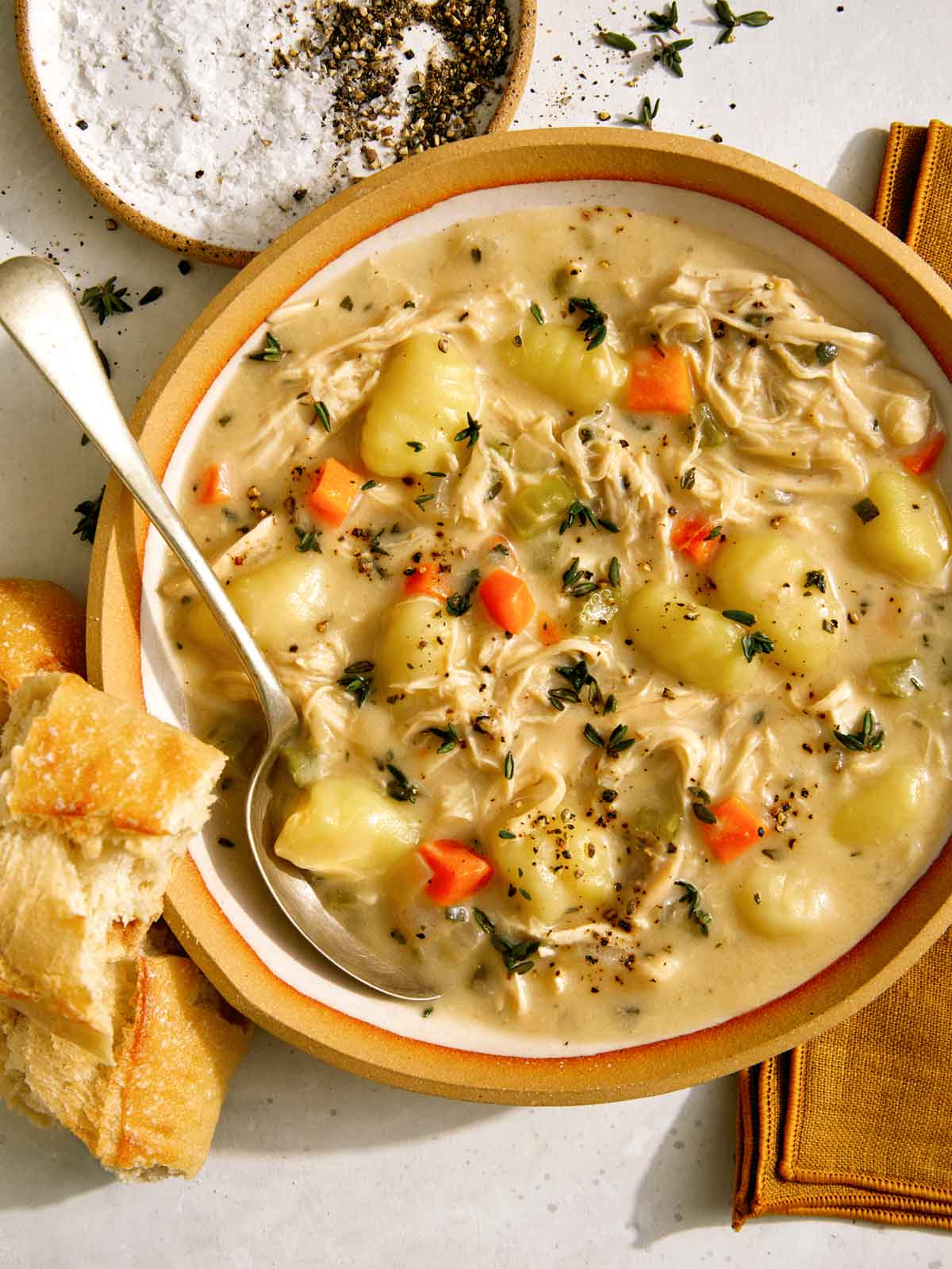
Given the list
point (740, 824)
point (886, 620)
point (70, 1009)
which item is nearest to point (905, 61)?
point (886, 620)

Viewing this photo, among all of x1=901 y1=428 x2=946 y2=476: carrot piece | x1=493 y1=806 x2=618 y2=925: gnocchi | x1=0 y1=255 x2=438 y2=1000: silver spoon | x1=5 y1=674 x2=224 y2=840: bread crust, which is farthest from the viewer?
x1=901 y1=428 x2=946 y2=476: carrot piece

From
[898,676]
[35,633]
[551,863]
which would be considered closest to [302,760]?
[551,863]

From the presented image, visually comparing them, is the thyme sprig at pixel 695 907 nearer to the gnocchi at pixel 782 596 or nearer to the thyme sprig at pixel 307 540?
the gnocchi at pixel 782 596

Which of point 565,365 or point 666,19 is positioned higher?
point 666,19

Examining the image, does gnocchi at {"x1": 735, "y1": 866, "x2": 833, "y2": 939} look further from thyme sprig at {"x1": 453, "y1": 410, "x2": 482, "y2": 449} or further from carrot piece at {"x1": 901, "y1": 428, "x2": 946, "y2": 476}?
thyme sprig at {"x1": 453, "y1": 410, "x2": 482, "y2": 449}

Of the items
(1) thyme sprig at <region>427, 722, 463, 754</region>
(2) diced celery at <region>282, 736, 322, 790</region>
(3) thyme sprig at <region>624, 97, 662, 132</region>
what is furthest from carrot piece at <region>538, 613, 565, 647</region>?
(3) thyme sprig at <region>624, 97, 662, 132</region>

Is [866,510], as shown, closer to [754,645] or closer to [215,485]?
[754,645]
